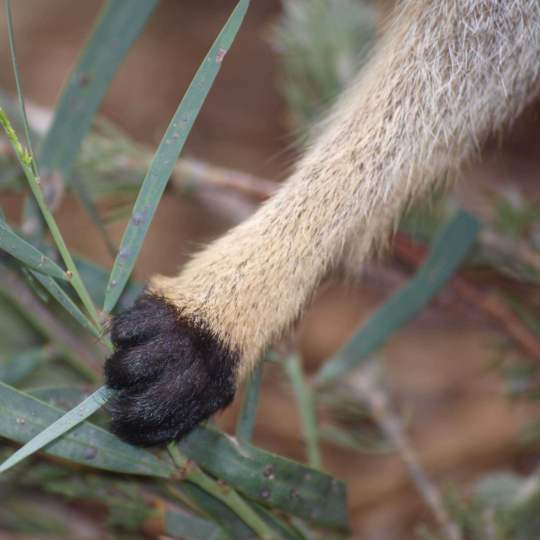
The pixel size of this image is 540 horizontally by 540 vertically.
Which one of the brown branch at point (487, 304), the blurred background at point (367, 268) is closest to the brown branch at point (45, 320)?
the blurred background at point (367, 268)

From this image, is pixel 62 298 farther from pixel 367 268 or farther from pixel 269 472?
pixel 367 268

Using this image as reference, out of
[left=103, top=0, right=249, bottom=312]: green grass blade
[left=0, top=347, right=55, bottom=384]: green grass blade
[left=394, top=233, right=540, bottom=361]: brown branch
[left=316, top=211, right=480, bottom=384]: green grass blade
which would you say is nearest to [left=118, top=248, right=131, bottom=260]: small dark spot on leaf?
[left=103, top=0, right=249, bottom=312]: green grass blade

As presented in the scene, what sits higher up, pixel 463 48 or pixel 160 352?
pixel 463 48

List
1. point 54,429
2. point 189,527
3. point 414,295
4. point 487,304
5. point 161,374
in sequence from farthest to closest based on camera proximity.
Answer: point 487,304 → point 414,295 → point 189,527 → point 161,374 → point 54,429

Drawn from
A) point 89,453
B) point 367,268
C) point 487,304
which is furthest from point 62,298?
point 487,304

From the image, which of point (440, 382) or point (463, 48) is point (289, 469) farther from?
point (440, 382)

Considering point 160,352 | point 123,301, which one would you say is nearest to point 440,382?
point 123,301

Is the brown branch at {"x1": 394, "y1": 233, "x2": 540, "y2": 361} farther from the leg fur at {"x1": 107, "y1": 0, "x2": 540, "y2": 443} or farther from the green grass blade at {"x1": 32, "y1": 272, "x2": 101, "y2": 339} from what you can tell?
the green grass blade at {"x1": 32, "y1": 272, "x2": 101, "y2": 339}
